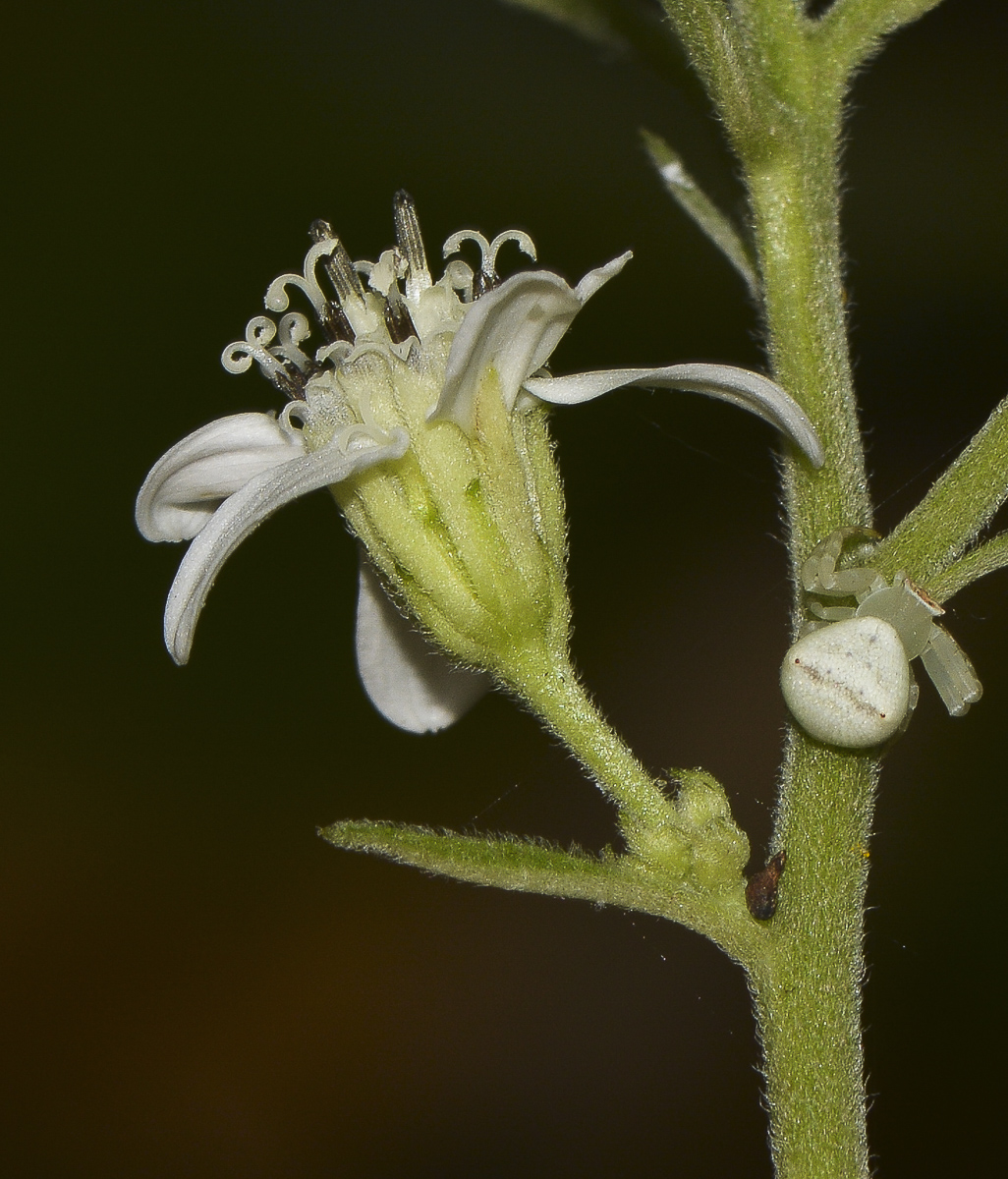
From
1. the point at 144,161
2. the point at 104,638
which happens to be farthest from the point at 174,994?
the point at 144,161

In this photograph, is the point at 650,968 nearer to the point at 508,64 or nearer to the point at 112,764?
the point at 112,764

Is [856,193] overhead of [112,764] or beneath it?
beneath

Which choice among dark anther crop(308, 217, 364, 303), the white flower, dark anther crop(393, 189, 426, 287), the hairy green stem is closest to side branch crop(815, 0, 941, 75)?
the hairy green stem

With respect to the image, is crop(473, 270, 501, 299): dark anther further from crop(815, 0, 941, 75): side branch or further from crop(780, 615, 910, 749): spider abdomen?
crop(780, 615, 910, 749): spider abdomen

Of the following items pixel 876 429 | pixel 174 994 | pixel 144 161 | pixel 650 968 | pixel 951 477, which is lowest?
pixel 650 968

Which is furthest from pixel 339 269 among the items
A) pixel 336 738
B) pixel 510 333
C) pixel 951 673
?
pixel 336 738

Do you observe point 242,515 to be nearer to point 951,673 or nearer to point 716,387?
point 716,387
